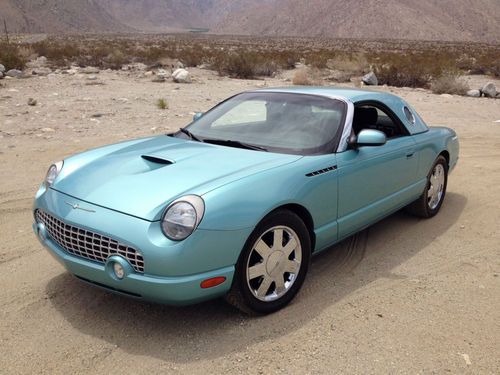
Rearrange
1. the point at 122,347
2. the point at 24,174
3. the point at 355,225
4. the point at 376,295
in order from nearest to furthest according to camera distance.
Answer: the point at 122,347, the point at 376,295, the point at 355,225, the point at 24,174

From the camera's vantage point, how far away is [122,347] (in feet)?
10.5

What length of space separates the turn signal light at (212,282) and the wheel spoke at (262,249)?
33cm

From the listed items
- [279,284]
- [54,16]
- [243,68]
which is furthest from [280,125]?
[54,16]

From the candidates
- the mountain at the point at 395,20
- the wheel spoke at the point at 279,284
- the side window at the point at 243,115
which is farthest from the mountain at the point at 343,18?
the wheel spoke at the point at 279,284

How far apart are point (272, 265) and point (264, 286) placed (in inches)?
5.8

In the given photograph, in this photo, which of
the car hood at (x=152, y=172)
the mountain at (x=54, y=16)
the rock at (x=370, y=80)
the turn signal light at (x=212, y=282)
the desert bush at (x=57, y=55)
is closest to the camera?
the turn signal light at (x=212, y=282)

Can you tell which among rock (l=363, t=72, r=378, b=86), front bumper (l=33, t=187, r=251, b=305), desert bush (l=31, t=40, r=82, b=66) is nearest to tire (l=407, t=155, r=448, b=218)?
front bumper (l=33, t=187, r=251, b=305)

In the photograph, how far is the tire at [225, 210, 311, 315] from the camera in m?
3.32

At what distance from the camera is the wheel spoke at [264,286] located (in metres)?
3.46

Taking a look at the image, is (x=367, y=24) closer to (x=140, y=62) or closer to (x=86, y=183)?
(x=140, y=62)

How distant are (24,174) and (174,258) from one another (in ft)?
15.9

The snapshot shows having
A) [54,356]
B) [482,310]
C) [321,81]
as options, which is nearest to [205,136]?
[54,356]

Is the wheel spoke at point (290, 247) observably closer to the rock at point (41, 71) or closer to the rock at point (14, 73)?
the rock at point (14, 73)

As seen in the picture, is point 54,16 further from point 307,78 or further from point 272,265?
point 272,265
